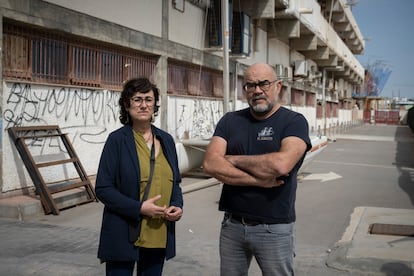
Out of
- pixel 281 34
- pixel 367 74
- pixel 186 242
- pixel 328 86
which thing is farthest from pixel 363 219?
pixel 367 74

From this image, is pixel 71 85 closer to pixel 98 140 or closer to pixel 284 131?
pixel 98 140

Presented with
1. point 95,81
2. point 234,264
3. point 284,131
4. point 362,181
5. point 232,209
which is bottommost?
point 362,181

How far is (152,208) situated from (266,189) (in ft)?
2.32

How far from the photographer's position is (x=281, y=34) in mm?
20188

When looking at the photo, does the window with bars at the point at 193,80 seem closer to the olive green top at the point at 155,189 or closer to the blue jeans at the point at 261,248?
the olive green top at the point at 155,189

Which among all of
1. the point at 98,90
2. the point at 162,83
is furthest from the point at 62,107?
the point at 162,83

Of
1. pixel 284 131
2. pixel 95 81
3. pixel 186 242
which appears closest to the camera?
pixel 284 131

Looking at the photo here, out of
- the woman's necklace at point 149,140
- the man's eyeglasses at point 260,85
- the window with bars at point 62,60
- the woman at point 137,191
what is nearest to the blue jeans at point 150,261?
the woman at point 137,191

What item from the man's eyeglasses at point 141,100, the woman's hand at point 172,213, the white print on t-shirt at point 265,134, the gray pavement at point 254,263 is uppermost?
the man's eyeglasses at point 141,100

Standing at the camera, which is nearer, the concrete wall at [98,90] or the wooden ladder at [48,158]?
the wooden ladder at [48,158]

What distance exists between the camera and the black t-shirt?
9.62 feet

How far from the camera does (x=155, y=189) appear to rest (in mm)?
3018

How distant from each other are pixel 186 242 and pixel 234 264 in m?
3.03

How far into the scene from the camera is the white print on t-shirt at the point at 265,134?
2975 millimetres
